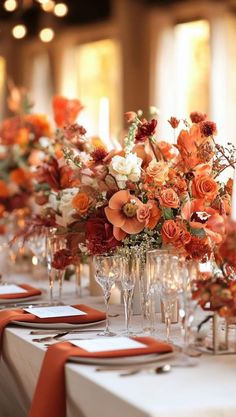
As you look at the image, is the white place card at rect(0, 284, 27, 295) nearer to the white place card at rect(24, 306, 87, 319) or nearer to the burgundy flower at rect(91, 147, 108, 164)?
the white place card at rect(24, 306, 87, 319)

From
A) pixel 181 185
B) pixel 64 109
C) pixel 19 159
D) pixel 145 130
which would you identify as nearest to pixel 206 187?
pixel 181 185

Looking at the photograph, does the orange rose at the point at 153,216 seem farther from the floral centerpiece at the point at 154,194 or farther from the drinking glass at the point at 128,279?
the drinking glass at the point at 128,279

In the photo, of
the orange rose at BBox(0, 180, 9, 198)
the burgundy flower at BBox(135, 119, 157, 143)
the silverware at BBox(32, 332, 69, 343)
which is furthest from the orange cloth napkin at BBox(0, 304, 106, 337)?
the orange rose at BBox(0, 180, 9, 198)

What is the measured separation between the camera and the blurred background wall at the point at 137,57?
7.82 metres

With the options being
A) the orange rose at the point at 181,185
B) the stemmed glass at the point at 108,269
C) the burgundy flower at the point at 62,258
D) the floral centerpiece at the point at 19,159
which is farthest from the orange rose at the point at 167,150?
the floral centerpiece at the point at 19,159

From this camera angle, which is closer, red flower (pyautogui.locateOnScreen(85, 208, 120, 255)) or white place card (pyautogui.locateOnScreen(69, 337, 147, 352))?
white place card (pyautogui.locateOnScreen(69, 337, 147, 352))

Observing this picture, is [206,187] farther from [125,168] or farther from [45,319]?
[45,319]

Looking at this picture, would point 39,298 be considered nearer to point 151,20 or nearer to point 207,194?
point 207,194

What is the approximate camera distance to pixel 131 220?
279cm

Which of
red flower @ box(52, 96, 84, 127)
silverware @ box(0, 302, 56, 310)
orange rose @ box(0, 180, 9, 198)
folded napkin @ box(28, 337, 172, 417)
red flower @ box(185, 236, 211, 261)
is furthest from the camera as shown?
orange rose @ box(0, 180, 9, 198)

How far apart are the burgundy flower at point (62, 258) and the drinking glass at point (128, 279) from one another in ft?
1.62

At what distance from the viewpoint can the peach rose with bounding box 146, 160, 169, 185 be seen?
8.95 feet

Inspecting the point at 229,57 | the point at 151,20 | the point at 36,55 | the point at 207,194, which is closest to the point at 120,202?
the point at 207,194

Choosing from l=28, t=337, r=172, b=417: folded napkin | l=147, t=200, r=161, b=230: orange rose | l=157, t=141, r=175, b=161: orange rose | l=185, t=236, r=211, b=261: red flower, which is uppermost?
l=157, t=141, r=175, b=161: orange rose
